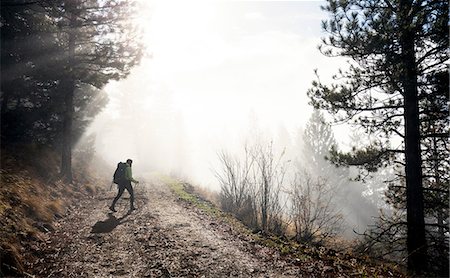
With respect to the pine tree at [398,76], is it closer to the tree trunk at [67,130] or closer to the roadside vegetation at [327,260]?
the roadside vegetation at [327,260]

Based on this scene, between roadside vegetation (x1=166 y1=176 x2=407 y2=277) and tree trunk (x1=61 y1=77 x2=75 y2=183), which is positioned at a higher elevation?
tree trunk (x1=61 y1=77 x2=75 y2=183)

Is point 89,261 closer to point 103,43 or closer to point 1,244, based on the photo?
point 1,244

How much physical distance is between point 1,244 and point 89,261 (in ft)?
5.60

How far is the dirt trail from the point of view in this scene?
657cm

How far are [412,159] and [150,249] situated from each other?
22.9 feet

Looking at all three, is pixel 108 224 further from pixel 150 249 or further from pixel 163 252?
pixel 163 252

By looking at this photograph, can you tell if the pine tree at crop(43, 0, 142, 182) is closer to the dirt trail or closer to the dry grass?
the dry grass

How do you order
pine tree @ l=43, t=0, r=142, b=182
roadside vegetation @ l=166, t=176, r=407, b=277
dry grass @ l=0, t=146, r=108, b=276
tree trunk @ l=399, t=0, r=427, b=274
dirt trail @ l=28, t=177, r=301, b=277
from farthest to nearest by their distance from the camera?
pine tree @ l=43, t=0, r=142, b=182
tree trunk @ l=399, t=0, r=427, b=274
dry grass @ l=0, t=146, r=108, b=276
dirt trail @ l=28, t=177, r=301, b=277
roadside vegetation @ l=166, t=176, r=407, b=277

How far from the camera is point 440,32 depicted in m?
7.51

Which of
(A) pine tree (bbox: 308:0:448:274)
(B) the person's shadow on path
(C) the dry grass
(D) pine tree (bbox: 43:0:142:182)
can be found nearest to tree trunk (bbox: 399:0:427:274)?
(A) pine tree (bbox: 308:0:448:274)

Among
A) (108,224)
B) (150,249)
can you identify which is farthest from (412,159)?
(108,224)

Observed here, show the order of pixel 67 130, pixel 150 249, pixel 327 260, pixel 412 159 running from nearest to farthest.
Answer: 1. pixel 327 260
2. pixel 150 249
3. pixel 412 159
4. pixel 67 130

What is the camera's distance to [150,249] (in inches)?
A: 311

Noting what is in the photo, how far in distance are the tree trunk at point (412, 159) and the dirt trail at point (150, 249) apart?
352cm
